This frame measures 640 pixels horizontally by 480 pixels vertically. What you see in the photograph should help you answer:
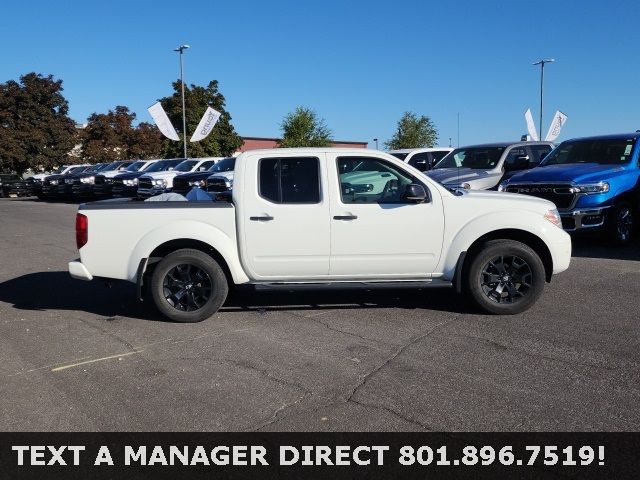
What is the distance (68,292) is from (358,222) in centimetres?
423

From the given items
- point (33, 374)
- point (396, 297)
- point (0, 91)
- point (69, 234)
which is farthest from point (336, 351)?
point (0, 91)

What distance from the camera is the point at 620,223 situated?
32.9 ft

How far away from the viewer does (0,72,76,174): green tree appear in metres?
43.3

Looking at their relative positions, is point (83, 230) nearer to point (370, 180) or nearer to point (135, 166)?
point (370, 180)

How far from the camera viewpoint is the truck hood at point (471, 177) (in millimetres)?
12205

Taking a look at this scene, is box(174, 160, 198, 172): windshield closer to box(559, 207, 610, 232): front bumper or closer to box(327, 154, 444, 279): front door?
box(559, 207, 610, 232): front bumper

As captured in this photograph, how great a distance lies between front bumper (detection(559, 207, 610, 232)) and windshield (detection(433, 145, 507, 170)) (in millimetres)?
3556

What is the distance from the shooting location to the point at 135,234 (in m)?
5.82

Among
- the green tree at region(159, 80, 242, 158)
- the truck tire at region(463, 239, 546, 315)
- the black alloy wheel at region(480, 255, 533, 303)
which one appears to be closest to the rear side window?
the truck tire at region(463, 239, 546, 315)

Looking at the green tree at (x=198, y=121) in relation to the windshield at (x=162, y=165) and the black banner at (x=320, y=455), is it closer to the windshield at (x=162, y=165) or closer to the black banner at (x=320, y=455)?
the windshield at (x=162, y=165)

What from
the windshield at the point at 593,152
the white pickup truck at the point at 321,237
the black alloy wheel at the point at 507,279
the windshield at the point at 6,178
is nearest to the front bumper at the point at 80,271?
the white pickup truck at the point at 321,237

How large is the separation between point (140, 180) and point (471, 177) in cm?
1497

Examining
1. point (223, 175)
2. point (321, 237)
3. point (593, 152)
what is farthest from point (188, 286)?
point (223, 175)

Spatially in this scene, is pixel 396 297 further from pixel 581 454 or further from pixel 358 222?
pixel 581 454
